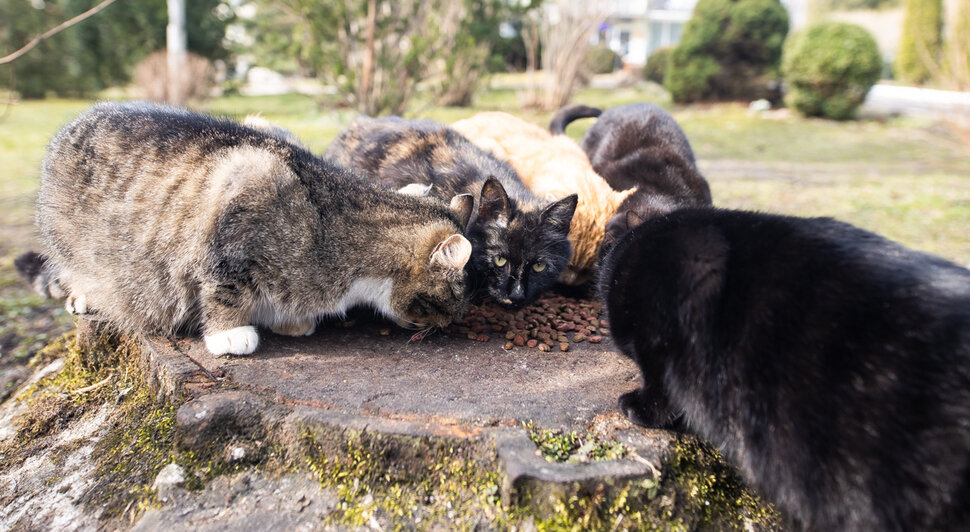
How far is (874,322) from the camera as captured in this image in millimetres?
1889

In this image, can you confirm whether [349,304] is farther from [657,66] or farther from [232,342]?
[657,66]

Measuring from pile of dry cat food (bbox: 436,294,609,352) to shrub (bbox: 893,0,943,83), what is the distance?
18222 millimetres

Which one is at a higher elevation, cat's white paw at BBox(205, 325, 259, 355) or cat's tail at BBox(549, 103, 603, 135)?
cat's tail at BBox(549, 103, 603, 135)

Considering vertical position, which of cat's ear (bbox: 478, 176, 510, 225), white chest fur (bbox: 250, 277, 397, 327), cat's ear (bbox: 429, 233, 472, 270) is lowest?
white chest fur (bbox: 250, 277, 397, 327)

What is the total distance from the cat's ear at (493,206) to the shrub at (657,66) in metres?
21.5

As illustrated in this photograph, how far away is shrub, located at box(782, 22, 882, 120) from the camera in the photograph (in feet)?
49.0

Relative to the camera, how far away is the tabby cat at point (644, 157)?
4.54 metres

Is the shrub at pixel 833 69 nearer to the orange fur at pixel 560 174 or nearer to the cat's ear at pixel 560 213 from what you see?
the orange fur at pixel 560 174

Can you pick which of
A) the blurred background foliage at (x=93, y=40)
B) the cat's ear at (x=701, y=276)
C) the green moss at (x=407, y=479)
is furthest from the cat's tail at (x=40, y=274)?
the blurred background foliage at (x=93, y=40)

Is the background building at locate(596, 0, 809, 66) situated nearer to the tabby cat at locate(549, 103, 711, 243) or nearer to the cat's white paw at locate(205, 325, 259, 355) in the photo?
the tabby cat at locate(549, 103, 711, 243)

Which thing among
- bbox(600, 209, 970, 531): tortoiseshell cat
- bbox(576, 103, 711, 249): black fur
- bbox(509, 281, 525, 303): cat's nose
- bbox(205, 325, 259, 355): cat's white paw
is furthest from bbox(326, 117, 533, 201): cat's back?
bbox(600, 209, 970, 531): tortoiseshell cat

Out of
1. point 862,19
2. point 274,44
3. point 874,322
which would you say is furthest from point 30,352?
point 862,19

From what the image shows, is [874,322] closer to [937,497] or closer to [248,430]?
[937,497]

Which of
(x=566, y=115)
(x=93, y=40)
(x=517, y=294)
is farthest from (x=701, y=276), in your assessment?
(x=93, y=40)
